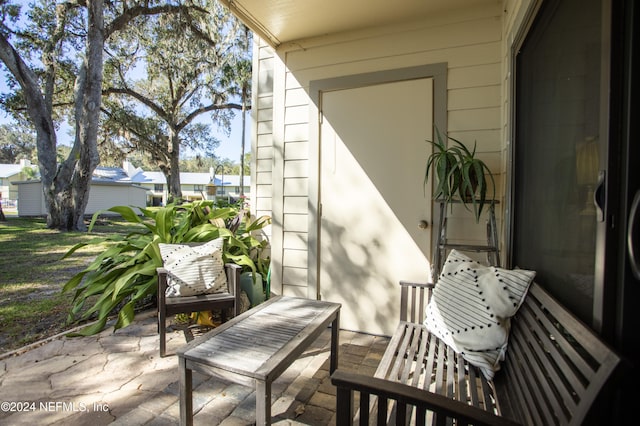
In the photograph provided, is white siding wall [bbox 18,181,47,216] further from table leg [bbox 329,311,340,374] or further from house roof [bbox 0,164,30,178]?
table leg [bbox 329,311,340,374]

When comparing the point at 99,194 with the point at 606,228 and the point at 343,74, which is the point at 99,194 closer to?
the point at 343,74

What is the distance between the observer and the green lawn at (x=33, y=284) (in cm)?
293

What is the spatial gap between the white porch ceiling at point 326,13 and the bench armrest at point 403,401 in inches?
103

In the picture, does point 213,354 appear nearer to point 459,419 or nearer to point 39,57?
point 459,419

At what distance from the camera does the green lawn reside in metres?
2.93

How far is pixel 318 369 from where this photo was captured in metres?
2.26

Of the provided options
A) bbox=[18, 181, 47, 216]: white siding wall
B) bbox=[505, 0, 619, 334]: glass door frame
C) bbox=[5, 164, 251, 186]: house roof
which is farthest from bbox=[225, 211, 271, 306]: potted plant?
bbox=[5, 164, 251, 186]: house roof

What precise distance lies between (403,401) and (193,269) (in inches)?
82.9

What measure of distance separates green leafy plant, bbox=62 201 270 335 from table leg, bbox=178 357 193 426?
4.75 feet

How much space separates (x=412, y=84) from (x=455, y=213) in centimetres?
114

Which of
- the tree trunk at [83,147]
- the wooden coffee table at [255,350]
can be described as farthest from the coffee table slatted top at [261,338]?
the tree trunk at [83,147]

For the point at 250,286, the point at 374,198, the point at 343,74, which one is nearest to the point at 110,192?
the point at 250,286

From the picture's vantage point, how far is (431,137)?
2682mm

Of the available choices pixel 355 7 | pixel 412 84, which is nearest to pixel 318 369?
pixel 412 84
